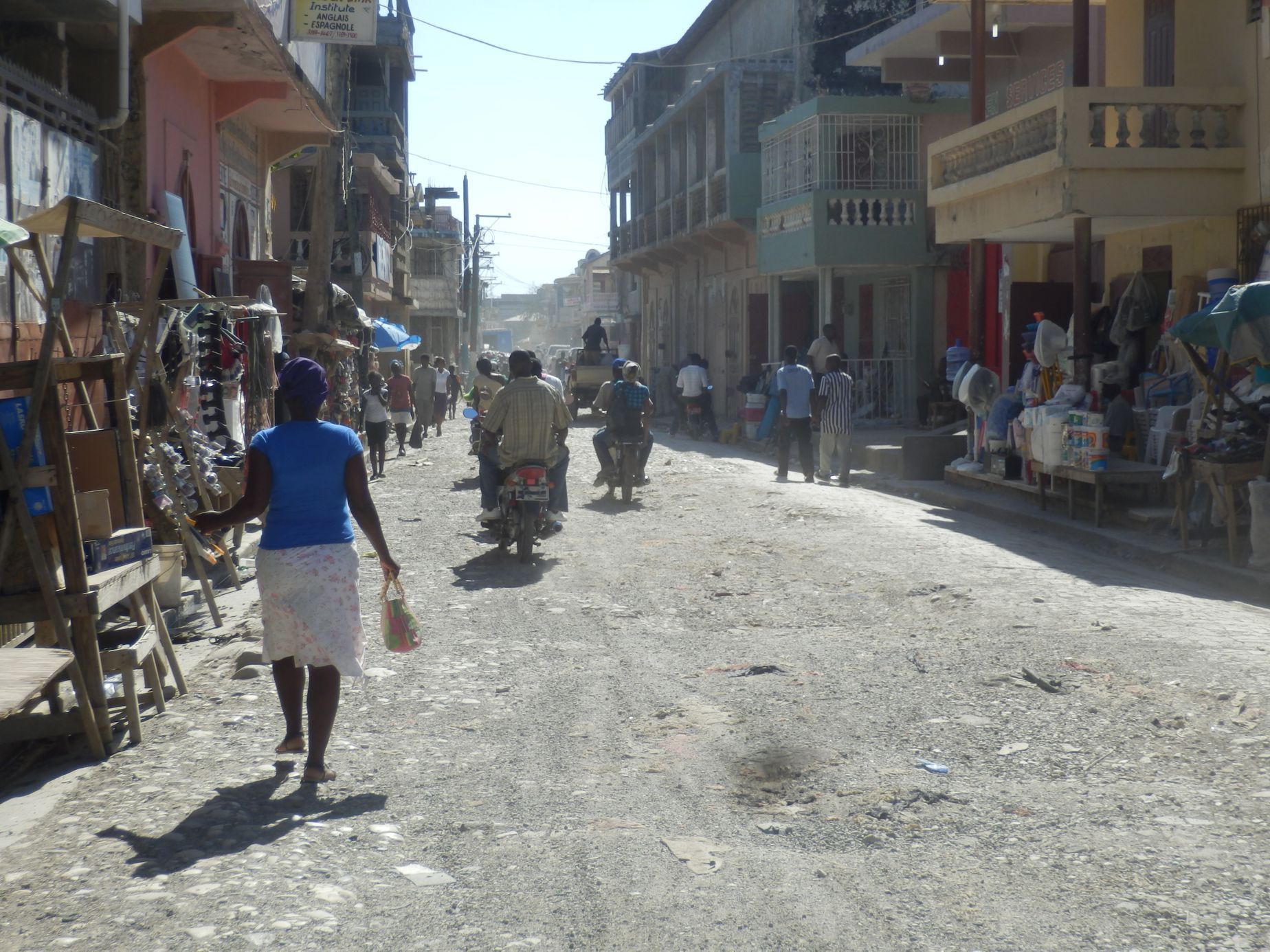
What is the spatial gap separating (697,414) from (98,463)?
22.0m

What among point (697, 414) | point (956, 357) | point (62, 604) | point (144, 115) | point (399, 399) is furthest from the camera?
point (697, 414)

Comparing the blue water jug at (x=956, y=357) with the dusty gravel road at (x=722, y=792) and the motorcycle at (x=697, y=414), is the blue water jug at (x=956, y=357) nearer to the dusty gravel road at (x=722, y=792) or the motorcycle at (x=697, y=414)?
the motorcycle at (x=697, y=414)

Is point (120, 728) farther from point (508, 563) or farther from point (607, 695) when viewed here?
point (508, 563)

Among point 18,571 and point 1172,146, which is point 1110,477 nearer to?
point 1172,146

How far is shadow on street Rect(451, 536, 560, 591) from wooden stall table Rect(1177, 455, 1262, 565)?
5016mm

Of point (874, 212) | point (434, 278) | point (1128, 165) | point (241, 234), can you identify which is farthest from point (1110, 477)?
point (434, 278)

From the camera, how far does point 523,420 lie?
11.2 m

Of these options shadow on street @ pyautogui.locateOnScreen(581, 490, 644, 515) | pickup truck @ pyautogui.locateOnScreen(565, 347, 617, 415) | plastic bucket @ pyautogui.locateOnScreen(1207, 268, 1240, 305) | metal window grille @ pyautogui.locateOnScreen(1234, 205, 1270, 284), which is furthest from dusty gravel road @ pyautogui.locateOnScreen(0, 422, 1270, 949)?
pickup truck @ pyautogui.locateOnScreen(565, 347, 617, 415)

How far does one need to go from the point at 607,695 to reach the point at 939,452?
39.8 feet

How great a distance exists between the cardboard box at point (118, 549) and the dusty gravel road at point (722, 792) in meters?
0.79

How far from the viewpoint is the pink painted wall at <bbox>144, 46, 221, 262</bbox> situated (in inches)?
473

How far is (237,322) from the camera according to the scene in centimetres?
1233

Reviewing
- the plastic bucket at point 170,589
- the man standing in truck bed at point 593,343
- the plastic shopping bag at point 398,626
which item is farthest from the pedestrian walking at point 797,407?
the man standing in truck bed at point 593,343

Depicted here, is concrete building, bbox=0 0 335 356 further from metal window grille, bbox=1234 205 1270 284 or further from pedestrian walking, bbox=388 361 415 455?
metal window grille, bbox=1234 205 1270 284
